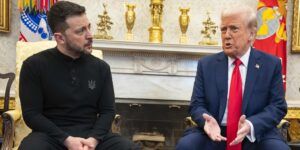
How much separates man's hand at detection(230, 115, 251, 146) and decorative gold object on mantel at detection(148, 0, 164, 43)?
2.24 m

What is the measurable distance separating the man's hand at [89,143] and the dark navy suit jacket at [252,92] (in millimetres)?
653

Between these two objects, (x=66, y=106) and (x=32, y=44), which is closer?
(x=66, y=106)

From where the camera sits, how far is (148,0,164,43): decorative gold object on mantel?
4328 mm

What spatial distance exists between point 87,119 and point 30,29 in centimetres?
222

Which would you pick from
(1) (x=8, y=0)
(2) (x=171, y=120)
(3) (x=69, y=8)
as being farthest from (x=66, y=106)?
(1) (x=8, y=0)

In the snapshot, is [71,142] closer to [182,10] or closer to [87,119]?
[87,119]

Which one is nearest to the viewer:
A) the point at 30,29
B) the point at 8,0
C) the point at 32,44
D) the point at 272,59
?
the point at 272,59

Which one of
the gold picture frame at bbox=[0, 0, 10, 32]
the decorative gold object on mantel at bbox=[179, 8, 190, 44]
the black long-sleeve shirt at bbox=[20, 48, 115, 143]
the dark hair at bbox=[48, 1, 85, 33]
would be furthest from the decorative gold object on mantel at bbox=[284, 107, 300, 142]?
the gold picture frame at bbox=[0, 0, 10, 32]

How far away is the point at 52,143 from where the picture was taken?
2143mm

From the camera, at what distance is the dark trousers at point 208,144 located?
2.24 meters

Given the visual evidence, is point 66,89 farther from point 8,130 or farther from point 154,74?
point 154,74

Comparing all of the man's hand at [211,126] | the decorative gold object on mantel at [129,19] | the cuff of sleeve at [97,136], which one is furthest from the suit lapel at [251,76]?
the decorative gold object on mantel at [129,19]

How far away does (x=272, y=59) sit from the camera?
2488mm

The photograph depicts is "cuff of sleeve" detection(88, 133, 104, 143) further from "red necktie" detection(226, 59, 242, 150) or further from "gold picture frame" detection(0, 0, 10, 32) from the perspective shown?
"gold picture frame" detection(0, 0, 10, 32)
